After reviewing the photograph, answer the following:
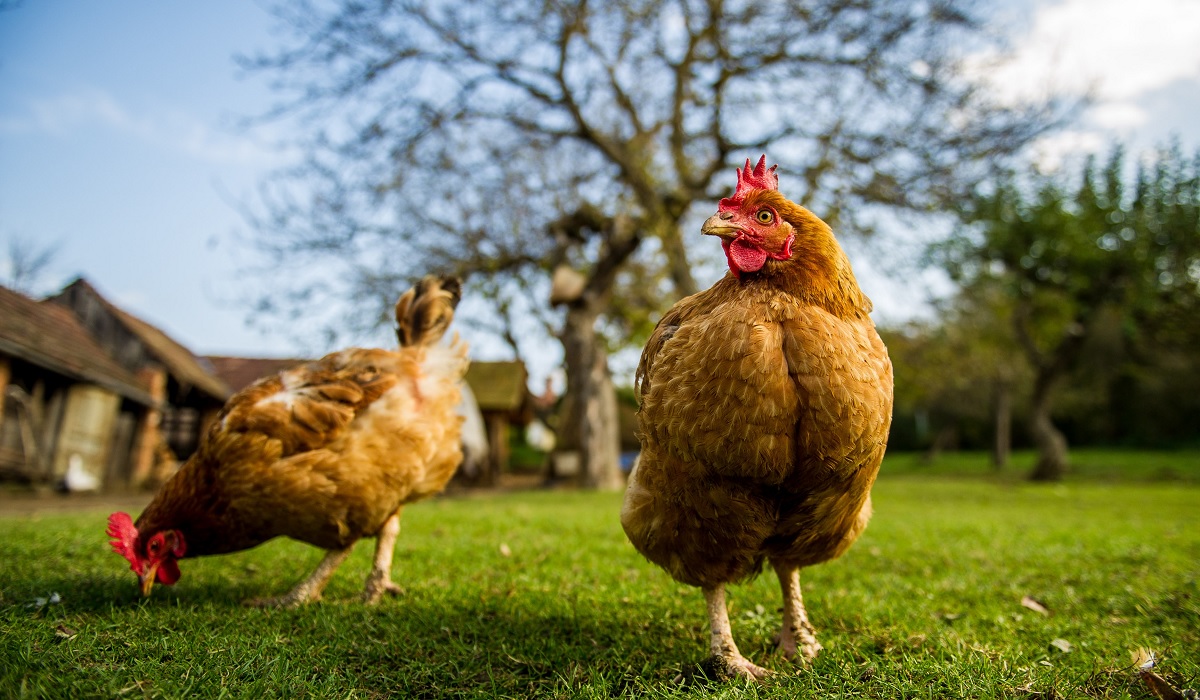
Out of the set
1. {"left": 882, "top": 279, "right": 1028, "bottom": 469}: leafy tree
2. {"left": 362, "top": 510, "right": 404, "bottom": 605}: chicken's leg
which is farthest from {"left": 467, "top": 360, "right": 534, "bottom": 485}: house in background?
{"left": 362, "top": 510, "right": 404, "bottom": 605}: chicken's leg

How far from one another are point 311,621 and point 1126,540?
6.46m

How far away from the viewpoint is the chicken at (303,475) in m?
3.27

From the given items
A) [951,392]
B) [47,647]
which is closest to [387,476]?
[47,647]

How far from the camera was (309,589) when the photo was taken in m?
3.46

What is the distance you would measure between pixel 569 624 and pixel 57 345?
14.7 metres

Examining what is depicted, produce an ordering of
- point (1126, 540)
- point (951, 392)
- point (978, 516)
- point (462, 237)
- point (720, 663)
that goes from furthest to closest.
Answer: point (951, 392)
point (462, 237)
point (978, 516)
point (1126, 540)
point (720, 663)

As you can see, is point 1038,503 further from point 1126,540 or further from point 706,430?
point 706,430

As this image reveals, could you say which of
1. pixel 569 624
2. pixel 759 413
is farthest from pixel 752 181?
pixel 569 624

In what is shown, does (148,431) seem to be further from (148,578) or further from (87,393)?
(148,578)

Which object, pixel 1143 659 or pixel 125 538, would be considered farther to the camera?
pixel 125 538

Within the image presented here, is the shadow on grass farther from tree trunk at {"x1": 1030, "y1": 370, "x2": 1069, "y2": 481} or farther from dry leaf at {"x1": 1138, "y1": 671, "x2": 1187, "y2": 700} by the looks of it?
tree trunk at {"x1": 1030, "y1": 370, "x2": 1069, "y2": 481}

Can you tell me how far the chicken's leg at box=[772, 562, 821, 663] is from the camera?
2.81m

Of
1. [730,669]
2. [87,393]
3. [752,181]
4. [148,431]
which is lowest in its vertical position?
[148,431]

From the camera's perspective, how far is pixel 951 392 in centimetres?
2598
